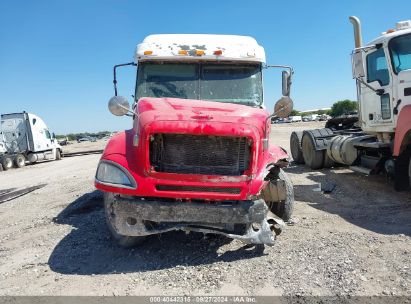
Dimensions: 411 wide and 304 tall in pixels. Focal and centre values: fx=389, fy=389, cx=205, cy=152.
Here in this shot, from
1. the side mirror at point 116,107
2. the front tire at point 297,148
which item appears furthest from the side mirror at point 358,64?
the front tire at point 297,148

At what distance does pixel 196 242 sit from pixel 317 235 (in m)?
1.59

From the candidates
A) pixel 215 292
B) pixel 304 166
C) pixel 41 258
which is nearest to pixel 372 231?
pixel 215 292

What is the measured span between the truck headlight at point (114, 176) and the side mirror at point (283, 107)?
1940mm

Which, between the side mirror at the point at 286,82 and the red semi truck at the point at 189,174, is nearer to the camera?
the red semi truck at the point at 189,174

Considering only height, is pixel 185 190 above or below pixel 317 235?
above

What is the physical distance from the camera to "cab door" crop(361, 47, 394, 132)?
7480mm

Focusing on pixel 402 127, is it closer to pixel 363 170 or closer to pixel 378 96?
pixel 378 96

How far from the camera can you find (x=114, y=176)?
424 centimetres

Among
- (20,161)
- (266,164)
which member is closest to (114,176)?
(266,164)

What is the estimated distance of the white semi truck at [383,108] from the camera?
22.7 ft

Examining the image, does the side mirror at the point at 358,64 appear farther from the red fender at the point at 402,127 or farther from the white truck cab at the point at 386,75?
the red fender at the point at 402,127

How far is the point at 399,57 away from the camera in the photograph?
7.20 metres

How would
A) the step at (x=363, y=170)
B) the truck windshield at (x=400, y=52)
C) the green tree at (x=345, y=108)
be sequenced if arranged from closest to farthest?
the truck windshield at (x=400, y=52)
the step at (x=363, y=170)
the green tree at (x=345, y=108)

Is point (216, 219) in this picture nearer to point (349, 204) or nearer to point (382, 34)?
point (349, 204)
